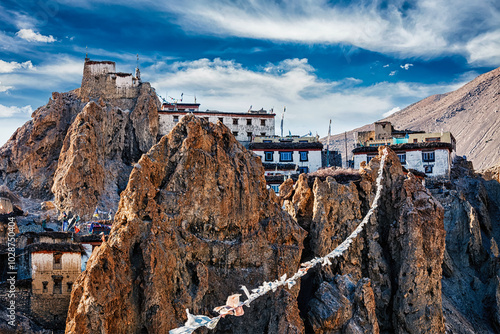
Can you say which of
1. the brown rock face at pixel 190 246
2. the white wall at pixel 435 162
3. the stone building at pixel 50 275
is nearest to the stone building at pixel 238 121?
the white wall at pixel 435 162

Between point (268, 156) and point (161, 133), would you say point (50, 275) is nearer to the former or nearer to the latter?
point (268, 156)

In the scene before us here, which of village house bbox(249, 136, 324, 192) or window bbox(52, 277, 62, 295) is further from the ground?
village house bbox(249, 136, 324, 192)

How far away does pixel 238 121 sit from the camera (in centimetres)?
8962

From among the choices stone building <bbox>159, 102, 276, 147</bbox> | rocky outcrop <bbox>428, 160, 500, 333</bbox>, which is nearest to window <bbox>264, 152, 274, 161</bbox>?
stone building <bbox>159, 102, 276, 147</bbox>

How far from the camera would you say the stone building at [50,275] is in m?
52.2

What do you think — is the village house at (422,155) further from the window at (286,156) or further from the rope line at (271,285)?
the rope line at (271,285)

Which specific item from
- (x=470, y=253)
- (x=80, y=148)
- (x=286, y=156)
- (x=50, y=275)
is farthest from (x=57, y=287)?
(x=470, y=253)

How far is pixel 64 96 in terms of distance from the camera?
8738 cm

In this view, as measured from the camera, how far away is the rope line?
31.0m

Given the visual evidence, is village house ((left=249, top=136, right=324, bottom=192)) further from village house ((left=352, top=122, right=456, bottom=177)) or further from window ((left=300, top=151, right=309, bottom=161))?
village house ((left=352, top=122, right=456, bottom=177))

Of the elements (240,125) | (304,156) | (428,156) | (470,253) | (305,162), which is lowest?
(470,253)

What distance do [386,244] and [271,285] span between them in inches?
613

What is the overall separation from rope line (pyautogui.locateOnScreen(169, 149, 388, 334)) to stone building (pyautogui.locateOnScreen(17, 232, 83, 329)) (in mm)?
17061

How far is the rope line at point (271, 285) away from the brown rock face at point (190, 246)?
1604 mm
